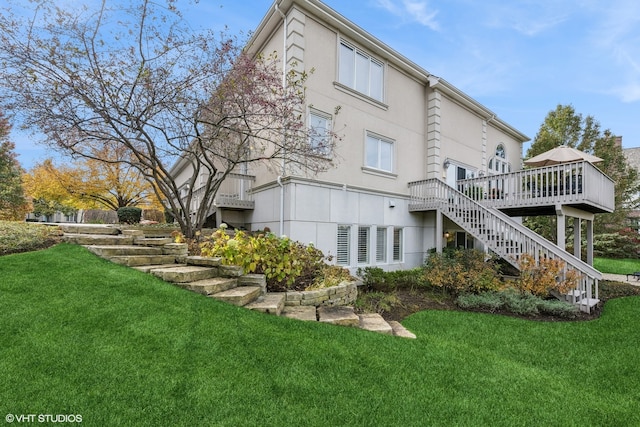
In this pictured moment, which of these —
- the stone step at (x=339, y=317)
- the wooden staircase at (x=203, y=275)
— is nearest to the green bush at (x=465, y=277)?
the wooden staircase at (x=203, y=275)

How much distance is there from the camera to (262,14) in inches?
357

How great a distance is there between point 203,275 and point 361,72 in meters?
8.35

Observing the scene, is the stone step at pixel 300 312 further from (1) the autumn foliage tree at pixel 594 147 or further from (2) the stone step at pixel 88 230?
(1) the autumn foliage tree at pixel 594 147

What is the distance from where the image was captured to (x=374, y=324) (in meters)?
4.60

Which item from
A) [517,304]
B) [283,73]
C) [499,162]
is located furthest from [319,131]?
[499,162]

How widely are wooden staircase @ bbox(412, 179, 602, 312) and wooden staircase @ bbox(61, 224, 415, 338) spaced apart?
4.94 meters

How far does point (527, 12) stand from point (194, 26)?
9.81m

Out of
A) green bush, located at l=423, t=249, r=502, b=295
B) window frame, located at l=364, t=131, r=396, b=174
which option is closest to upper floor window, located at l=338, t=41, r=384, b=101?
window frame, located at l=364, t=131, r=396, b=174

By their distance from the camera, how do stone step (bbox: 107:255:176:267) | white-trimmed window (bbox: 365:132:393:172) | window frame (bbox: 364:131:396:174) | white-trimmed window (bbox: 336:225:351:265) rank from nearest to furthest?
stone step (bbox: 107:255:176:267) → white-trimmed window (bbox: 336:225:351:265) → window frame (bbox: 364:131:396:174) → white-trimmed window (bbox: 365:132:393:172)

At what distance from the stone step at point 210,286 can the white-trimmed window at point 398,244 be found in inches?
278

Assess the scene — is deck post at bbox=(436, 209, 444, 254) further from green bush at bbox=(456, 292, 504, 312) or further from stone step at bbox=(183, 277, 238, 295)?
stone step at bbox=(183, 277, 238, 295)

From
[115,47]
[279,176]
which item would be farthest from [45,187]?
[279,176]

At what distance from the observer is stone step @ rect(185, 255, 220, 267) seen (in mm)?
5336

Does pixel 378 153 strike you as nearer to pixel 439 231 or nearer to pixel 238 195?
pixel 439 231
